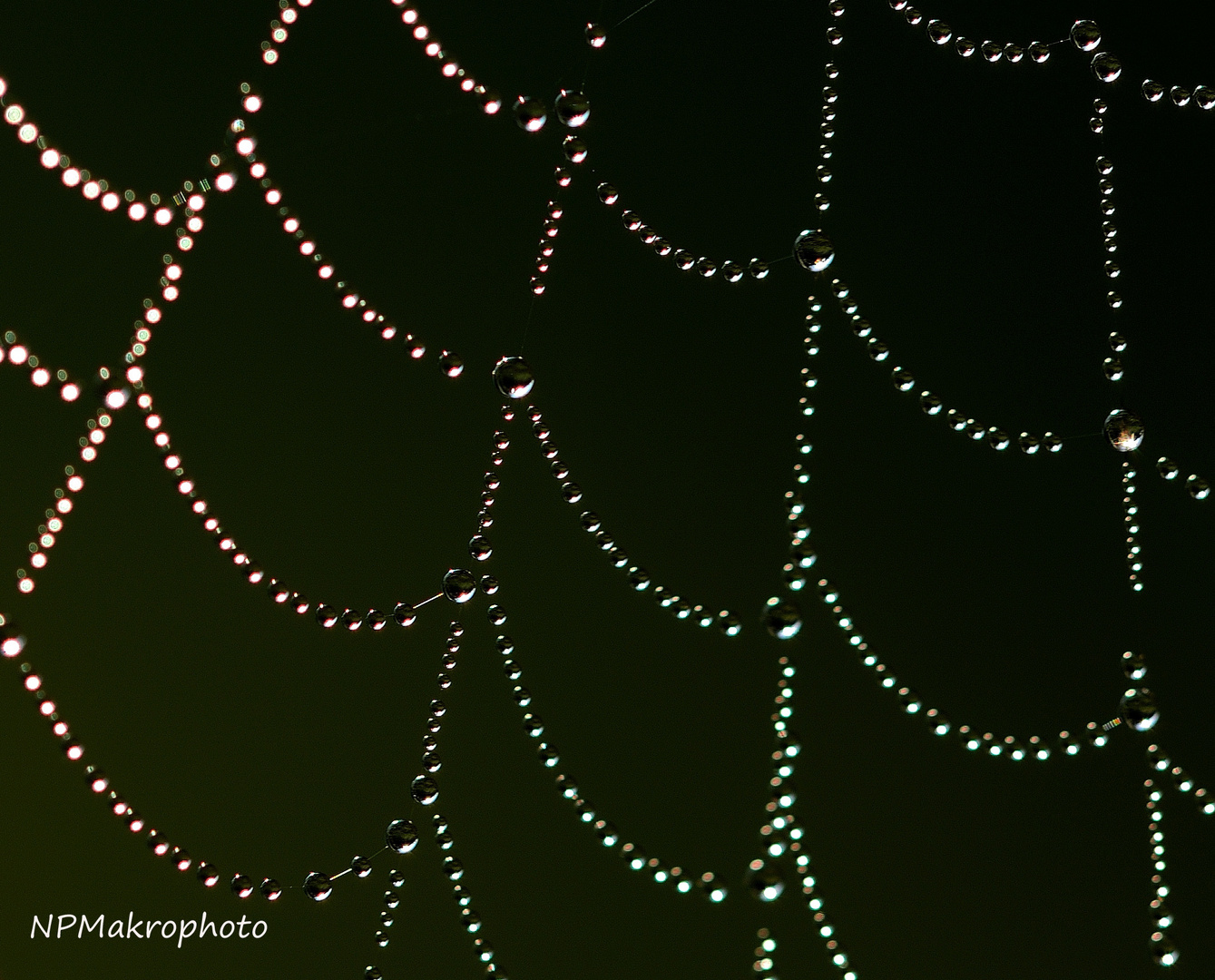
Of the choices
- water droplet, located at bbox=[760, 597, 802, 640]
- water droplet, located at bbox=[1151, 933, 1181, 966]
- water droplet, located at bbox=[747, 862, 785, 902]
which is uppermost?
water droplet, located at bbox=[760, 597, 802, 640]

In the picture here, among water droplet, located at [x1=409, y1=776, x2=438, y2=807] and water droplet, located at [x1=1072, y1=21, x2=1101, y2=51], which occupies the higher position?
water droplet, located at [x1=1072, y1=21, x2=1101, y2=51]

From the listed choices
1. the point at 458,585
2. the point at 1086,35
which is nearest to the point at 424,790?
Result: the point at 458,585

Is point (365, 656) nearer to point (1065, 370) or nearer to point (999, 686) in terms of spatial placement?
point (999, 686)

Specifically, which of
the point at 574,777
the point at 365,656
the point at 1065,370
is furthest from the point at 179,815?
the point at 1065,370

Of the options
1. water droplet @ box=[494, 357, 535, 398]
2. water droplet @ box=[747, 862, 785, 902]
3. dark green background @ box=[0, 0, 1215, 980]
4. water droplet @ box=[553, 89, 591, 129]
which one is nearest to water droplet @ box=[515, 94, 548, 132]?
water droplet @ box=[553, 89, 591, 129]

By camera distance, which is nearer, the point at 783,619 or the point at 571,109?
the point at 571,109

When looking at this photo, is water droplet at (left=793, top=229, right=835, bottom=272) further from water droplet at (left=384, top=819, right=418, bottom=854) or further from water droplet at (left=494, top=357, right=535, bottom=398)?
water droplet at (left=384, top=819, right=418, bottom=854)

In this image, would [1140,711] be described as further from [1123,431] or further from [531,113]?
[531,113]

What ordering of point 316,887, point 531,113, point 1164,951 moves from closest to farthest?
point 531,113 < point 316,887 < point 1164,951
